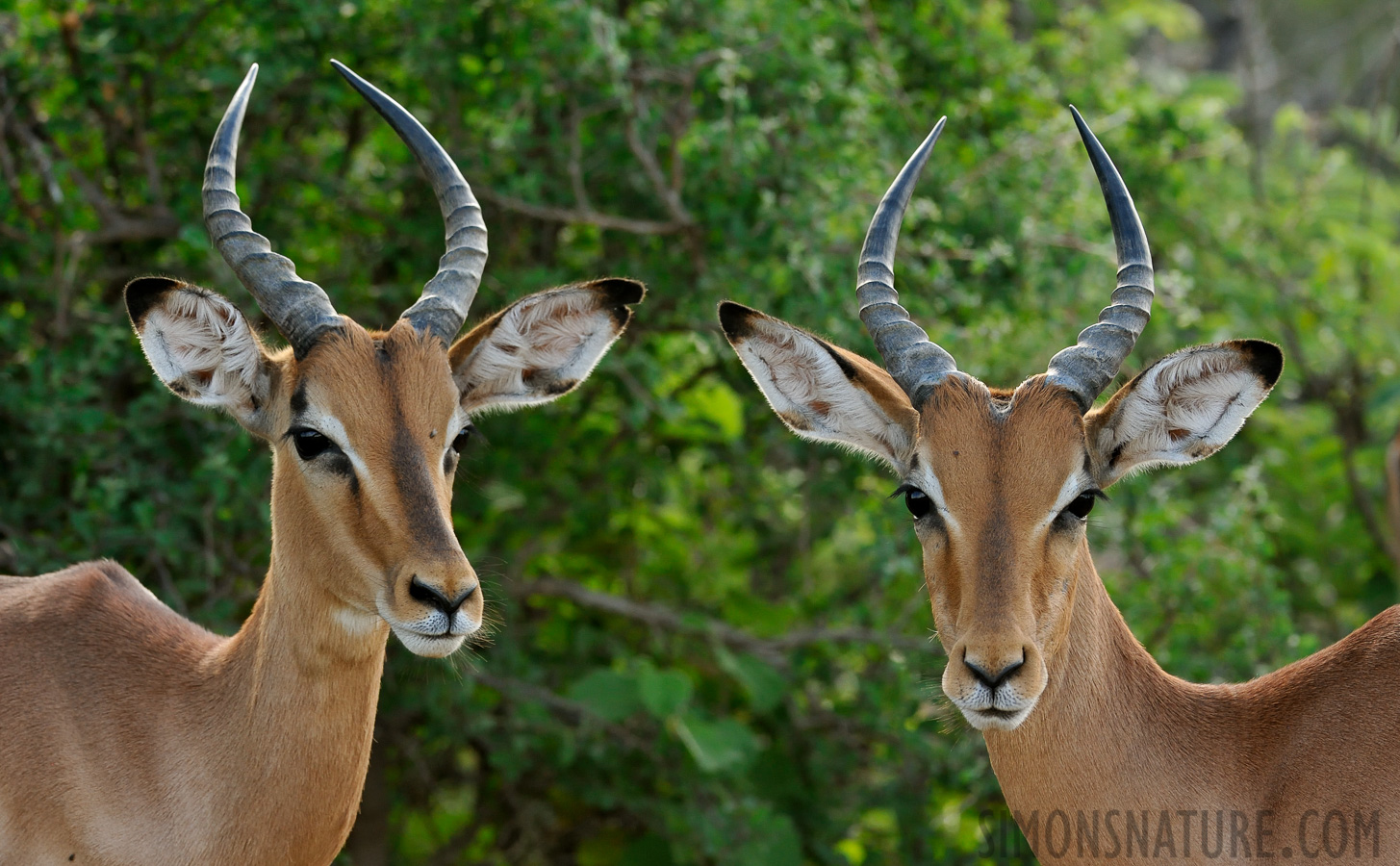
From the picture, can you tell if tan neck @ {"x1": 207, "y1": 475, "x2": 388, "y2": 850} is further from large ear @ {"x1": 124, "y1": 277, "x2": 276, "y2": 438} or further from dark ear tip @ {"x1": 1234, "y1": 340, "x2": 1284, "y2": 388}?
dark ear tip @ {"x1": 1234, "y1": 340, "x2": 1284, "y2": 388}

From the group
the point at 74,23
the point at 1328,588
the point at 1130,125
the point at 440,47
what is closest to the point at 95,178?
the point at 74,23

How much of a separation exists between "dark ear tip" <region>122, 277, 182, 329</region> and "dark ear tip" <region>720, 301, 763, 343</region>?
176cm

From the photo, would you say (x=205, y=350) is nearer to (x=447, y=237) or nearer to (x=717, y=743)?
(x=447, y=237)

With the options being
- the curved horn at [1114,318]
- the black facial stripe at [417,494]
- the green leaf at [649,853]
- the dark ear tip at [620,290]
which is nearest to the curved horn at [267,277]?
the black facial stripe at [417,494]

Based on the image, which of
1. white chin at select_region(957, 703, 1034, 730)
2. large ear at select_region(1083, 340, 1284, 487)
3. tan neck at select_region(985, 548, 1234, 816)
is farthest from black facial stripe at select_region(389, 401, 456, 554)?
large ear at select_region(1083, 340, 1284, 487)

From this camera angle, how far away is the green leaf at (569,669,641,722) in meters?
6.96

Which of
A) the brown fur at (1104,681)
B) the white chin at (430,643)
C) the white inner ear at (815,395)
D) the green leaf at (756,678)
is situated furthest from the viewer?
the green leaf at (756,678)

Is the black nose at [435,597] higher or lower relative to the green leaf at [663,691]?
higher

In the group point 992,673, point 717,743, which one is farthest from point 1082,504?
point 717,743

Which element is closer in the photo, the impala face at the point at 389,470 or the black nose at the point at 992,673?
the black nose at the point at 992,673

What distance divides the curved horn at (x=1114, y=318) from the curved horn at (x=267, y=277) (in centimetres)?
235

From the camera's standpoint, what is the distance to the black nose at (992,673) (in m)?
3.73

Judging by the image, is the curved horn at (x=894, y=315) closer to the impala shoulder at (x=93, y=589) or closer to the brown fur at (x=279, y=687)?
the brown fur at (x=279, y=687)

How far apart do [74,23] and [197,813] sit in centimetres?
446
